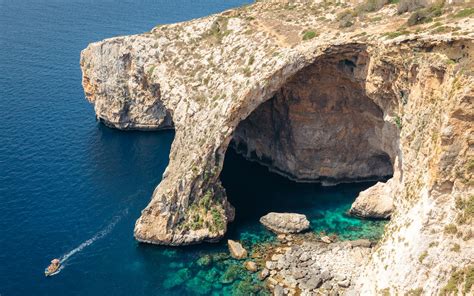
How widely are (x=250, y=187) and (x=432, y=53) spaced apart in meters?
35.2

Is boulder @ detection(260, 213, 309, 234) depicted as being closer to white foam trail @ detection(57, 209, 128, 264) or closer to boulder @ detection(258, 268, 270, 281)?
boulder @ detection(258, 268, 270, 281)

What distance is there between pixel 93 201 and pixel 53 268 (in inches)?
558

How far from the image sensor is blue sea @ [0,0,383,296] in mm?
54594

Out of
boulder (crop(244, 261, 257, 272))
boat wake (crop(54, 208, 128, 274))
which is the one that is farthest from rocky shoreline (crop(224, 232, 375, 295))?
boat wake (crop(54, 208, 128, 274))

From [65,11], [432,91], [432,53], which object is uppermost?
[65,11]

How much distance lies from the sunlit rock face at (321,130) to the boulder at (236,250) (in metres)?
19.6

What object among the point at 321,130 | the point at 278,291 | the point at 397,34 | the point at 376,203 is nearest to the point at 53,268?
the point at 278,291

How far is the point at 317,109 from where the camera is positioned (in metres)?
70.5

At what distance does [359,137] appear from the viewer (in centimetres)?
7144

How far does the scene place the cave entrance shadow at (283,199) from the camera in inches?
2496

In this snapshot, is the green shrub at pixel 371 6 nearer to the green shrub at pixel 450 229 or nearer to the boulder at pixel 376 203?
the boulder at pixel 376 203

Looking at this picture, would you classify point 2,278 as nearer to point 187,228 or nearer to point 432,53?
point 187,228

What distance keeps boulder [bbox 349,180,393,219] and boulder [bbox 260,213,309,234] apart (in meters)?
7.96

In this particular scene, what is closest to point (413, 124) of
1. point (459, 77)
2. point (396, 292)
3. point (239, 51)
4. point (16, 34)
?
point (459, 77)
